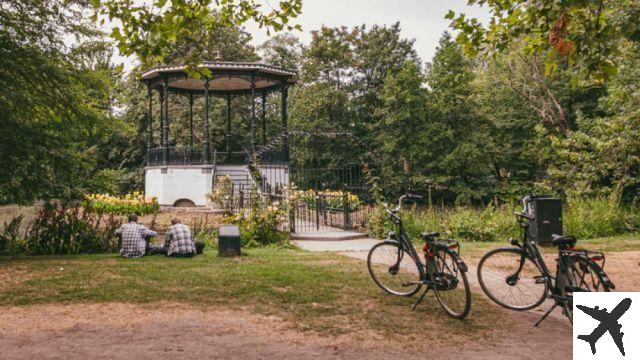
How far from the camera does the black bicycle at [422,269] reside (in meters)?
5.48

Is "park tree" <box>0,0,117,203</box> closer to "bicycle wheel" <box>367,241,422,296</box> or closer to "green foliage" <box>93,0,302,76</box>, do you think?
"green foliage" <box>93,0,302,76</box>

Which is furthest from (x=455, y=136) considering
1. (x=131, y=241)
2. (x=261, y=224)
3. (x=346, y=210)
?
(x=131, y=241)

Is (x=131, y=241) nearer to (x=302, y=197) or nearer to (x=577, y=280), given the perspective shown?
(x=302, y=197)

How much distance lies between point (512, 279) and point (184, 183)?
631 inches

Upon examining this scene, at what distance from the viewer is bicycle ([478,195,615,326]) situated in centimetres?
505

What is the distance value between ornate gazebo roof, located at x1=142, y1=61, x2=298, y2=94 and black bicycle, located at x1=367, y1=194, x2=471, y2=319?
13486 millimetres

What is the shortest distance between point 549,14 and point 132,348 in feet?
20.9

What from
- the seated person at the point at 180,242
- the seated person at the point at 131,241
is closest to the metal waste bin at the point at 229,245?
the seated person at the point at 180,242

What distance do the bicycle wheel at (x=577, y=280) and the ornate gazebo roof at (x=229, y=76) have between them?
606 inches

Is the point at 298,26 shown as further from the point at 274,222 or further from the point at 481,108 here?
the point at 481,108

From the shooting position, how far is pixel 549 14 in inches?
256

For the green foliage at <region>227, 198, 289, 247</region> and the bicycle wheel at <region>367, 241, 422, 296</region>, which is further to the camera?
the green foliage at <region>227, 198, 289, 247</region>

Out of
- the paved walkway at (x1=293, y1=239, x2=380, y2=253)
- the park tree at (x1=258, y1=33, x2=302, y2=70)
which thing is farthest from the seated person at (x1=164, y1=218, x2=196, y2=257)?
the park tree at (x1=258, y1=33, x2=302, y2=70)

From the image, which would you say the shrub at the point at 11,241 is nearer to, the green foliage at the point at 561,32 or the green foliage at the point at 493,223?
the green foliage at the point at 493,223
